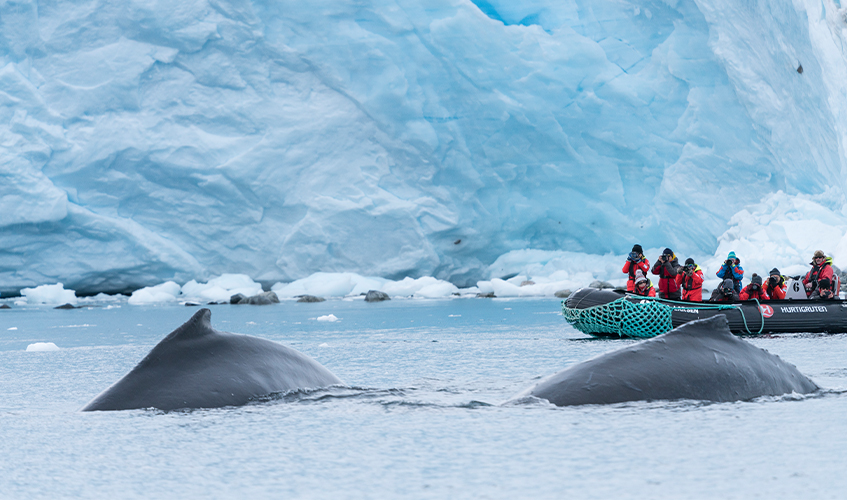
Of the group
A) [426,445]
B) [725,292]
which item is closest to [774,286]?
[725,292]

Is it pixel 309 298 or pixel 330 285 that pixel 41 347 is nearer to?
pixel 309 298

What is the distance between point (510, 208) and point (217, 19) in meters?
11.1

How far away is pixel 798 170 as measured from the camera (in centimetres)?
2367

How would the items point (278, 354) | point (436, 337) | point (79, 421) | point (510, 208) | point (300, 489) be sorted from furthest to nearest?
point (510, 208) → point (436, 337) → point (278, 354) → point (79, 421) → point (300, 489)

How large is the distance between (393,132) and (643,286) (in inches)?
584

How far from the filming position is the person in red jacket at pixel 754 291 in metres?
11.9

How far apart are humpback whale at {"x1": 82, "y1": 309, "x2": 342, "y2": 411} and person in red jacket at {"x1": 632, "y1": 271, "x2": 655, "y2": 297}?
843 centimetres

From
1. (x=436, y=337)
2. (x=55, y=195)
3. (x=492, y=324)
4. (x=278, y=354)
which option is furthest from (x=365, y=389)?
(x=55, y=195)

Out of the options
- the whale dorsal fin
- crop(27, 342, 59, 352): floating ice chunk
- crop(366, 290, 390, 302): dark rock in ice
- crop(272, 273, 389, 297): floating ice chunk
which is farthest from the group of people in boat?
crop(272, 273, 389, 297): floating ice chunk

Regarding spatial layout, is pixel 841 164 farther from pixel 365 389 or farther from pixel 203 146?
pixel 365 389

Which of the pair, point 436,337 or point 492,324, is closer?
point 436,337

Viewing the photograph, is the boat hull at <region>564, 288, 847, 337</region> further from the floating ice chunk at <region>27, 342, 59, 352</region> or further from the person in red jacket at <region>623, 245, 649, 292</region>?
the floating ice chunk at <region>27, 342, 59, 352</region>

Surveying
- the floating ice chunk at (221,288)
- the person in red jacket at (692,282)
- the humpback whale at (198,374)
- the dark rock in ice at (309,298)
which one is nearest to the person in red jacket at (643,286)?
the person in red jacket at (692,282)

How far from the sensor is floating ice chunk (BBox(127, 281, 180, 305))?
2405 cm
